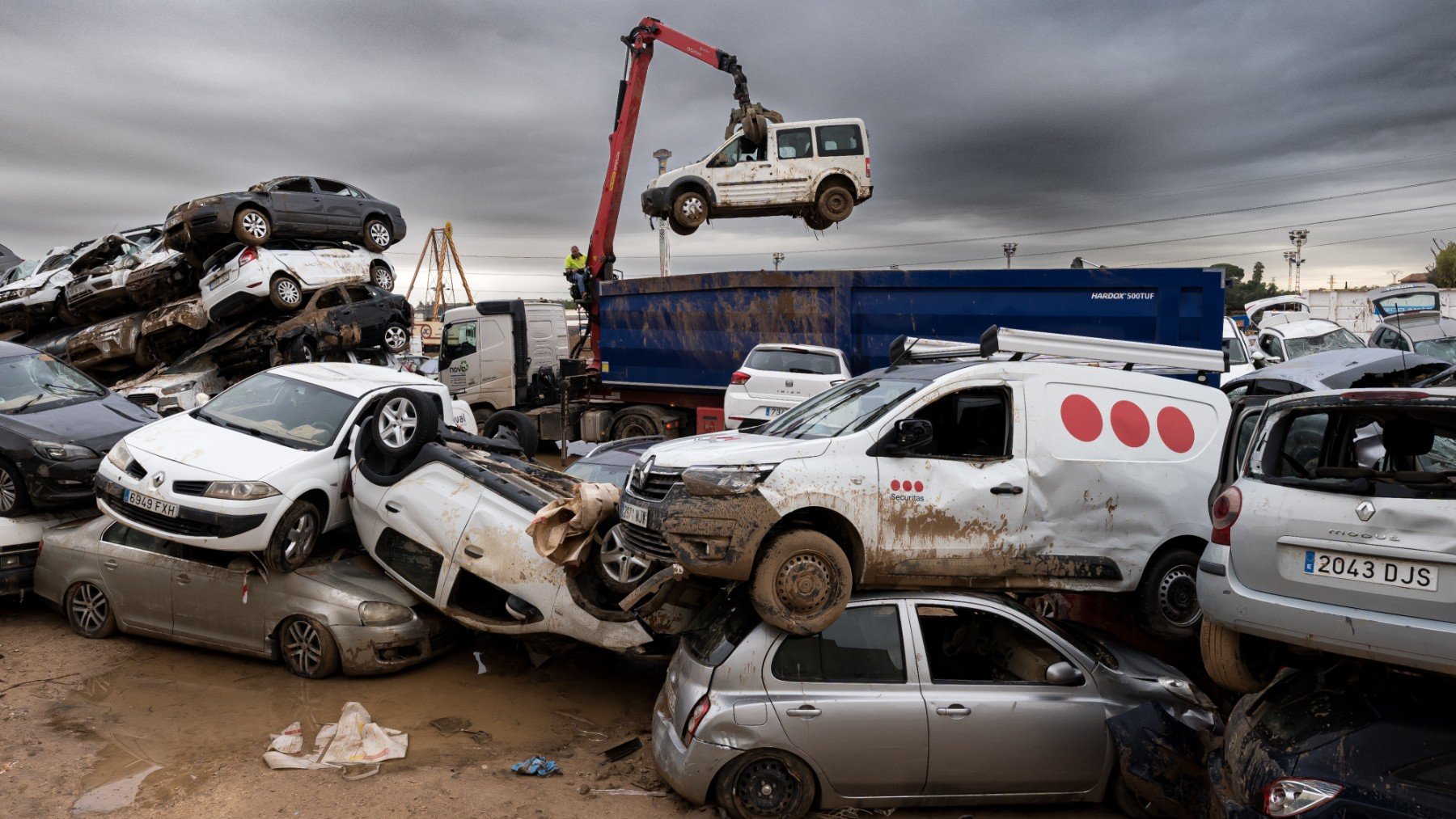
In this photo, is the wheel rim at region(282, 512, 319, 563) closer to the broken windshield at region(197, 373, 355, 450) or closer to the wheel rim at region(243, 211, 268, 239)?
the broken windshield at region(197, 373, 355, 450)

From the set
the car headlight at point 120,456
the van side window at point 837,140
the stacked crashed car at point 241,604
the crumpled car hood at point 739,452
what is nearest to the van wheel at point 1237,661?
the crumpled car hood at point 739,452

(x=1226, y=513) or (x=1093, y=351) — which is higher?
(x=1093, y=351)

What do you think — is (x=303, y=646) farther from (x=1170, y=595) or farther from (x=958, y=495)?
(x=1170, y=595)

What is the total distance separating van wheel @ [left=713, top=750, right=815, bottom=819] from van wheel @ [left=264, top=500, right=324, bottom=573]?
360 cm

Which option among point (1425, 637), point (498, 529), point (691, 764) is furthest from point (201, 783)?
point (1425, 637)

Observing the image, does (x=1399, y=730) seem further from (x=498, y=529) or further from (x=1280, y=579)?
Result: (x=498, y=529)

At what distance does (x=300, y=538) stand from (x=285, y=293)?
29.1ft

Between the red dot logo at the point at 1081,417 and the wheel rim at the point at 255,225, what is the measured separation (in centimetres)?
1287

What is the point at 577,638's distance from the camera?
5590mm

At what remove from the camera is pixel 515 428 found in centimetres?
1223

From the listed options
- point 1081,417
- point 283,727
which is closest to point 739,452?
point 1081,417

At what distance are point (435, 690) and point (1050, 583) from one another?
4026 millimetres

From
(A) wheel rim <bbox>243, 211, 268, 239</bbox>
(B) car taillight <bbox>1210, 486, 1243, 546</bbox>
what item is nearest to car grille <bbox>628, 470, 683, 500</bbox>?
(B) car taillight <bbox>1210, 486, 1243, 546</bbox>

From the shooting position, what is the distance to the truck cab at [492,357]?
1494 cm
